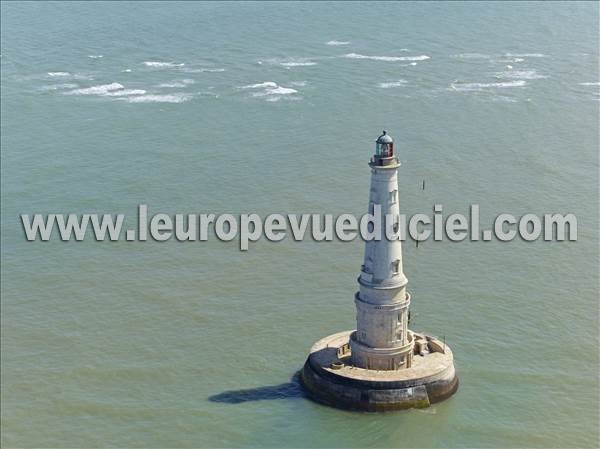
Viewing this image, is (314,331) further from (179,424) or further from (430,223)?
(430,223)

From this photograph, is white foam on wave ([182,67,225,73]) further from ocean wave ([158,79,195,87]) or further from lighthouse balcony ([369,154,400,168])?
lighthouse balcony ([369,154,400,168])

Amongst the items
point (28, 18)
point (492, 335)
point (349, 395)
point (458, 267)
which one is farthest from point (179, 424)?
point (28, 18)

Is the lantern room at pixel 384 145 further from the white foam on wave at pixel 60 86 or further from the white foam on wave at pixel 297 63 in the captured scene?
the white foam on wave at pixel 297 63

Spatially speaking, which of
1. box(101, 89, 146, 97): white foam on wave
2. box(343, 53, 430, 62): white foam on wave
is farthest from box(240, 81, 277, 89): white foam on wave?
box(343, 53, 430, 62): white foam on wave

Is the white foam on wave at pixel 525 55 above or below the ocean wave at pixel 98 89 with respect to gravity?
above

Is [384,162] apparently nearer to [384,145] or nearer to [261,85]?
[384,145]

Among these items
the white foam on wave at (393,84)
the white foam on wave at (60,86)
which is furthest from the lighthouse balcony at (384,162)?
the white foam on wave at (60,86)
